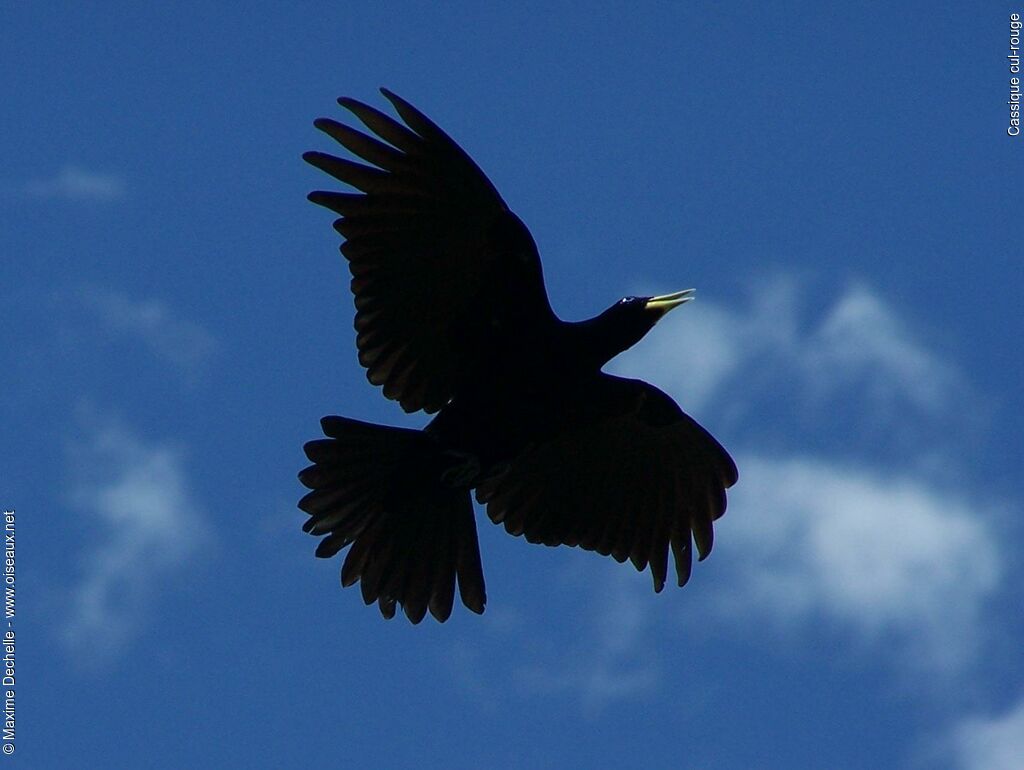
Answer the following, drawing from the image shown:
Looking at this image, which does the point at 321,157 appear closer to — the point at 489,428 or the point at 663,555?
the point at 489,428

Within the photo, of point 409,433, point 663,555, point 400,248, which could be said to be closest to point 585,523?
point 663,555

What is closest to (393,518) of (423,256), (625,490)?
(625,490)

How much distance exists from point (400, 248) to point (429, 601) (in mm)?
2158

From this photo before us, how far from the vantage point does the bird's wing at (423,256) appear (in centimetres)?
1019

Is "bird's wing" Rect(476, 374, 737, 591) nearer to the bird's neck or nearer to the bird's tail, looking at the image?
the bird's tail

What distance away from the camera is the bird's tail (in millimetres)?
10617

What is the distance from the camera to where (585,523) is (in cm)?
1136

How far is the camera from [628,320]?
10352 millimetres

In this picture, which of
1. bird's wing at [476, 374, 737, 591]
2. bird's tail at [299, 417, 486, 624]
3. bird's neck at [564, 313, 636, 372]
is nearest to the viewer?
bird's neck at [564, 313, 636, 372]

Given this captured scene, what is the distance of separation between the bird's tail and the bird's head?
1181mm

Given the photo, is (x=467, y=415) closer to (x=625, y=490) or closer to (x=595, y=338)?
(x=595, y=338)

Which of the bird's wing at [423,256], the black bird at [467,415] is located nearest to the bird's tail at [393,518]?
the black bird at [467,415]

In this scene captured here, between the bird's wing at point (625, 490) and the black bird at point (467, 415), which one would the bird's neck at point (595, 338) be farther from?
the bird's wing at point (625, 490)

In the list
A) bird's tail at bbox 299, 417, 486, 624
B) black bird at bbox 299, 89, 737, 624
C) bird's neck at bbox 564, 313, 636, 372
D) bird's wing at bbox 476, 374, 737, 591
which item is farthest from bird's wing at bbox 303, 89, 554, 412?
bird's wing at bbox 476, 374, 737, 591
